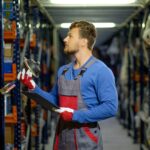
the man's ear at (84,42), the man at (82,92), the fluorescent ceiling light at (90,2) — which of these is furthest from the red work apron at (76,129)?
the fluorescent ceiling light at (90,2)

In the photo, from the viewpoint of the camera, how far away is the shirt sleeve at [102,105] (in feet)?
9.66

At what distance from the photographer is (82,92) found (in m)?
3.09

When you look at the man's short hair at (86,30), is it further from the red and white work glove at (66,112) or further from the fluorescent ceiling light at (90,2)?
the fluorescent ceiling light at (90,2)

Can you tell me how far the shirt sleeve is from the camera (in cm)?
294

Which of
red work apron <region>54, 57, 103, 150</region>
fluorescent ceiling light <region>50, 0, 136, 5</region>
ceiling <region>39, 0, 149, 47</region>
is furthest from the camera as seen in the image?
ceiling <region>39, 0, 149, 47</region>

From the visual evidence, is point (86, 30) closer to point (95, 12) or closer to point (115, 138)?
point (95, 12)

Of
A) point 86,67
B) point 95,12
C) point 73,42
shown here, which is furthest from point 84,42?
point 95,12

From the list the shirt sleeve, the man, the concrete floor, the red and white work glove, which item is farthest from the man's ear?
the concrete floor

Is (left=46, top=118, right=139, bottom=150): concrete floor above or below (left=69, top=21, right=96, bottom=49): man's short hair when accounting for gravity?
below

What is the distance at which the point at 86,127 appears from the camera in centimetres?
312

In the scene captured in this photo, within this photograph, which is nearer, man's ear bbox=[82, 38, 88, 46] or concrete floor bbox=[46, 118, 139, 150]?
man's ear bbox=[82, 38, 88, 46]

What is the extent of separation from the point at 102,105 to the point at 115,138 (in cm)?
500

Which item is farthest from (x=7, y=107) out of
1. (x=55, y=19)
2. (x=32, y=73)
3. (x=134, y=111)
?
(x=55, y=19)

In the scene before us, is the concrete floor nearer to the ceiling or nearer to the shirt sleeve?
the ceiling
